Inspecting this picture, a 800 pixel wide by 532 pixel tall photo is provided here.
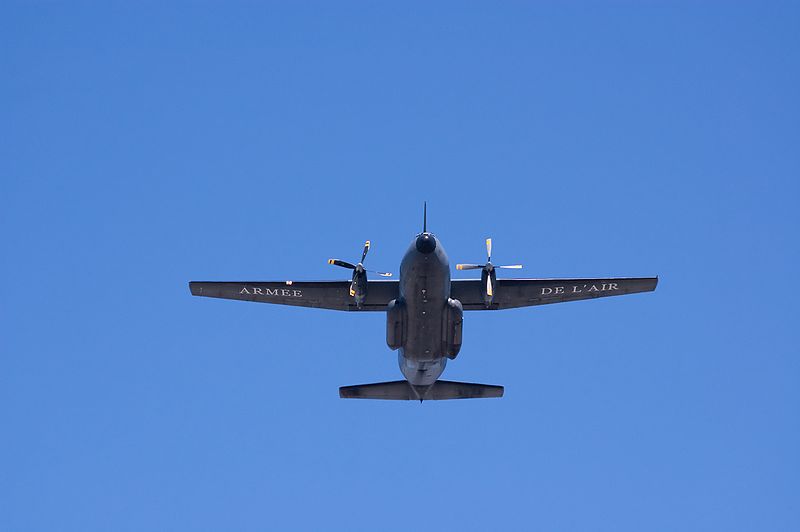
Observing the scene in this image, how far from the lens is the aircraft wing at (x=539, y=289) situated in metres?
37.8

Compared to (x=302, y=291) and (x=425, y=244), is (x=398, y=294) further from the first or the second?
(x=425, y=244)

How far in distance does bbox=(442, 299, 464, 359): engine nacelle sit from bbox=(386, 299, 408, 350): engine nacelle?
4.31 feet

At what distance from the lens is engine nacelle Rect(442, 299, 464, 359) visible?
33750 millimetres

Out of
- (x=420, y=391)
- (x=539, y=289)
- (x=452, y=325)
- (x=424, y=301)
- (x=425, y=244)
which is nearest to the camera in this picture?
(x=425, y=244)

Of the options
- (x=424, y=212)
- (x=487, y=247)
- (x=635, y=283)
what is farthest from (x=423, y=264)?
(x=635, y=283)

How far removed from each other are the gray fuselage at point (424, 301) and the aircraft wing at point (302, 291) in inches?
121

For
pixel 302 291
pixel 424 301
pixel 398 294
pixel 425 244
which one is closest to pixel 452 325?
pixel 424 301

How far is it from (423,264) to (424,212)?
2.92 meters

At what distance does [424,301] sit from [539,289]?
21.6 ft

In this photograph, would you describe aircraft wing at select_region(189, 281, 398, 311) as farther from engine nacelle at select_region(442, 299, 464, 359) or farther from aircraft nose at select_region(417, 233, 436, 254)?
aircraft nose at select_region(417, 233, 436, 254)

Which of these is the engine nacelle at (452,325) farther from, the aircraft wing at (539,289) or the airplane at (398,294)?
the aircraft wing at (539,289)

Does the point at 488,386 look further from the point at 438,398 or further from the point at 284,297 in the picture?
the point at 284,297

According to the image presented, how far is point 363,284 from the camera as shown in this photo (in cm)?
3575

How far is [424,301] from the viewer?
33219 mm
